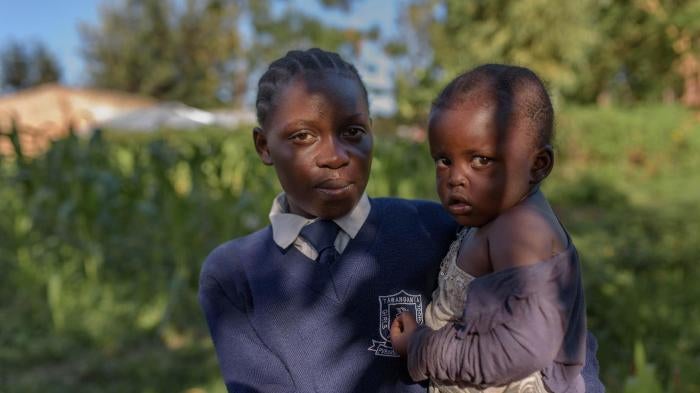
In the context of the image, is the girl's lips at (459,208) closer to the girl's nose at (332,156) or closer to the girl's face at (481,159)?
the girl's face at (481,159)

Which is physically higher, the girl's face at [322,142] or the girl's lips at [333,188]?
the girl's face at [322,142]

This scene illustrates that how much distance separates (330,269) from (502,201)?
→ 40 centimetres

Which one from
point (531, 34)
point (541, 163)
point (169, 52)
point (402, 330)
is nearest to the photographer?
point (541, 163)

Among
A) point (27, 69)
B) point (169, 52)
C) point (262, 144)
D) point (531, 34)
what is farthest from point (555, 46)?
point (27, 69)

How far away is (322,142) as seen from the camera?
126 cm

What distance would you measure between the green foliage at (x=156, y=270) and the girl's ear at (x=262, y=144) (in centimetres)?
178

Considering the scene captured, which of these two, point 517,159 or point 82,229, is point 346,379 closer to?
point 517,159

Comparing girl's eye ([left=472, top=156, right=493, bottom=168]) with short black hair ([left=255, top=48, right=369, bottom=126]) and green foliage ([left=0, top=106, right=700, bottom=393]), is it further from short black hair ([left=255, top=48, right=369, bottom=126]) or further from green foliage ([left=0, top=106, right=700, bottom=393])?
green foliage ([left=0, top=106, right=700, bottom=393])

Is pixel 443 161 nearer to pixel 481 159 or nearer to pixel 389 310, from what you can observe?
pixel 481 159

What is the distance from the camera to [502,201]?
105 centimetres

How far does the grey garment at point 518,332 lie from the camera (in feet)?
3.16

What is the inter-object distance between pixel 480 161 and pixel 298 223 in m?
0.43

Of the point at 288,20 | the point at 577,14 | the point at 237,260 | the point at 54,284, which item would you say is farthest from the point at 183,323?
the point at 288,20

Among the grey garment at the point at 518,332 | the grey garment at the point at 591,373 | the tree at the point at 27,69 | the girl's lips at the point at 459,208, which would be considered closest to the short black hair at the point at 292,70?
the girl's lips at the point at 459,208
